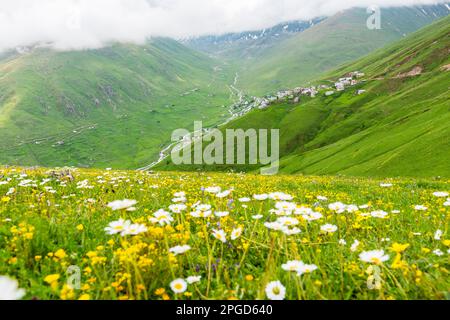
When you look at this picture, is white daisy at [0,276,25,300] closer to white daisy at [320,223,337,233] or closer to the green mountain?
white daisy at [320,223,337,233]

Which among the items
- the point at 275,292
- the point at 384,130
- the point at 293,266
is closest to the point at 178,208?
the point at 293,266

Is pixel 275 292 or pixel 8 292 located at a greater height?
pixel 8 292

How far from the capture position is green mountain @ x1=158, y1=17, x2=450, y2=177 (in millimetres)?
61941

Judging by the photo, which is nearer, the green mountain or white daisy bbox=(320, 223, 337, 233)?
white daisy bbox=(320, 223, 337, 233)

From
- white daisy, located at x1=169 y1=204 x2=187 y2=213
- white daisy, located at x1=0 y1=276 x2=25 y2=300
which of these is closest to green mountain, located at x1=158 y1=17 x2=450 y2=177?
white daisy, located at x1=169 y1=204 x2=187 y2=213

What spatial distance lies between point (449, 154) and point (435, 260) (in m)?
60.5

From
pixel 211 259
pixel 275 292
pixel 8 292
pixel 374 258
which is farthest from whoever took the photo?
pixel 211 259

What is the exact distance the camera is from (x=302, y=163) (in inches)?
4146

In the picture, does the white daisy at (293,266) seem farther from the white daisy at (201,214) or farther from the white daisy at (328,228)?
the white daisy at (201,214)

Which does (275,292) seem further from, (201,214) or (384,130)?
(384,130)

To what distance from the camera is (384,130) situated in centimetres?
9919

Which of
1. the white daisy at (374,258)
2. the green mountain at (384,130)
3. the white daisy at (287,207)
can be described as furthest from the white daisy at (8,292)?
the green mountain at (384,130)
